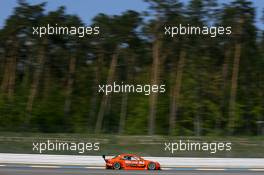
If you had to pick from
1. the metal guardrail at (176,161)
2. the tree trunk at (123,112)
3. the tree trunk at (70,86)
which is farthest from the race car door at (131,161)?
the tree trunk at (70,86)

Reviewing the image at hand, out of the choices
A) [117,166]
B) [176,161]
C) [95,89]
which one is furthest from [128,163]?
[95,89]

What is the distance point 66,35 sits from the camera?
Result: 57.0 meters

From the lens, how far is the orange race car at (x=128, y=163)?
2206 centimetres

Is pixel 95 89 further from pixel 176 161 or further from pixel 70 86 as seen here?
pixel 176 161

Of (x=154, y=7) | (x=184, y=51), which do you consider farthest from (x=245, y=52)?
(x=154, y=7)

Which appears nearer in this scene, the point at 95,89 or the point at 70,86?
the point at 95,89

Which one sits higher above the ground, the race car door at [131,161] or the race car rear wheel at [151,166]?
the race car door at [131,161]

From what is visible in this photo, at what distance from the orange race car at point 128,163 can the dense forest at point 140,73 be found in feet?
90.8

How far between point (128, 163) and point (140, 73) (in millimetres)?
35641

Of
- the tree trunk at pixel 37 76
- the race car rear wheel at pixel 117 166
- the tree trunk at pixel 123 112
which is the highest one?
the tree trunk at pixel 37 76

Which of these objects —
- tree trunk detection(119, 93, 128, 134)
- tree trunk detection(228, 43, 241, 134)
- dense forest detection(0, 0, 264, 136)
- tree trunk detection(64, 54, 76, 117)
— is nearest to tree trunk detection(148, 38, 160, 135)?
dense forest detection(0, 0, 264, 136)

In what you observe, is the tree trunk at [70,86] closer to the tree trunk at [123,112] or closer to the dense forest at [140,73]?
the dense forest at [140,73]

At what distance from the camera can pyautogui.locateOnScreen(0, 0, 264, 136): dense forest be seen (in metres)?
52.2

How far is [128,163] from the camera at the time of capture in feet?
73.0
